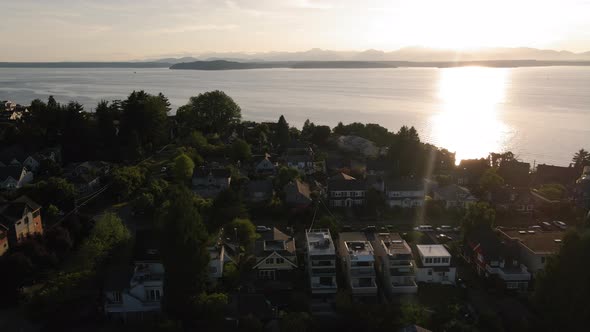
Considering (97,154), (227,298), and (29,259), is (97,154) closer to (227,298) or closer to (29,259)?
(29,259)

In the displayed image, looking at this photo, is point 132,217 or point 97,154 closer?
point 132,217

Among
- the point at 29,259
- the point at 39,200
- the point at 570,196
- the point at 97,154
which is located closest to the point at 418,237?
the point at 570,196

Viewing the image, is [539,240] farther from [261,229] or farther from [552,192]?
[261,229]

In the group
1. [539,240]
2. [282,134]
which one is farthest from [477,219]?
[282,134]

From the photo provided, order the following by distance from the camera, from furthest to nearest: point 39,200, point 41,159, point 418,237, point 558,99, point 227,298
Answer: point 558,99
point 41,159
point 39,200
point 418,237
point 227,298

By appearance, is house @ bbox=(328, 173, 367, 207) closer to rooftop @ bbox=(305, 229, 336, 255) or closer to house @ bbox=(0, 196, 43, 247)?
rooftop @ bbox=(305, 229, 336, 255)

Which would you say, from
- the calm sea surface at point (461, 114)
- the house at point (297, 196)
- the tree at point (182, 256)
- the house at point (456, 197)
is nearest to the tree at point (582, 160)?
the calm sea surface at point (461, 114)

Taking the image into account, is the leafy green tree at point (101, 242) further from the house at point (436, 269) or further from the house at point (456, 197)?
the house at point (456, 197)
